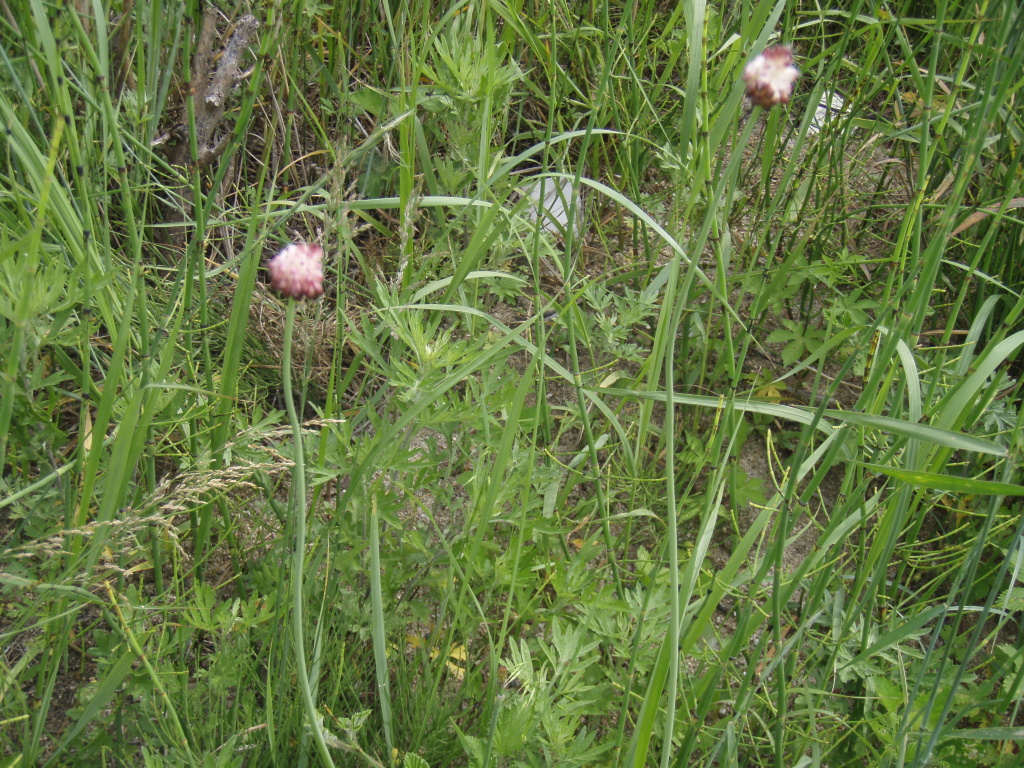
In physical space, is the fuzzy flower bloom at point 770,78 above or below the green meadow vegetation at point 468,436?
above

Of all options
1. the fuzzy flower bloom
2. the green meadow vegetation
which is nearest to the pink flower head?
the green meadow vegetation

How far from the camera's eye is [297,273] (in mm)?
778

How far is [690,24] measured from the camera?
4.79 ft

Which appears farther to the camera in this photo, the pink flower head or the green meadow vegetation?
the green meadow vegetation

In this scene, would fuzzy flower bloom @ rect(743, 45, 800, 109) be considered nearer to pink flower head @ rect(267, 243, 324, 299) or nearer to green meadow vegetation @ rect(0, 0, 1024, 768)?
green meadow vegetation @ rect(0, 0, 1024, 768)

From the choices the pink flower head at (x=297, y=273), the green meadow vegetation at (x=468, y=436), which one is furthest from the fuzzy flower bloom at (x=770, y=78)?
the pink flower head at (x=297, y=273)

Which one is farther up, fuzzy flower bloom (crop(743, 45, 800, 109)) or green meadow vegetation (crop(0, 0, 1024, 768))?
fuzzy flower bloom (crop(743, 45, 800, 109))

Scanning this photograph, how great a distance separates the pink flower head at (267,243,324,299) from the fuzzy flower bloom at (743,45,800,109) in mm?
475

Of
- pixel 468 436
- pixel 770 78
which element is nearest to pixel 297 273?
pixel 770 78

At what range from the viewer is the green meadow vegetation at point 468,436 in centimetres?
123

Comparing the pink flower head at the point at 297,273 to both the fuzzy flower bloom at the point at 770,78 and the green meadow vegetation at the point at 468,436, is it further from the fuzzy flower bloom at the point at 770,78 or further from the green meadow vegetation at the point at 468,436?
the fuzzy flower bloom at the point at 770,78

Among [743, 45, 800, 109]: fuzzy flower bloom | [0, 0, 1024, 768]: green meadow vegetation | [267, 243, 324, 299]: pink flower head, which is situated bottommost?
[0, 0, 1024, 768]: green meadow vegetation

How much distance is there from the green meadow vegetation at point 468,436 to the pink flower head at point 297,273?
0.65ft

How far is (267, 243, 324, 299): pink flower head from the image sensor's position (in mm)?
775
